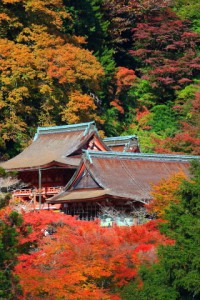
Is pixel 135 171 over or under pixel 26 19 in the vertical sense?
under

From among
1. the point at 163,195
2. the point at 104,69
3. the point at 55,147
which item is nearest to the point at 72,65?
the point at 55,147

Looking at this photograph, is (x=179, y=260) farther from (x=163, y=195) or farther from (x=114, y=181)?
(x=114, y=181)

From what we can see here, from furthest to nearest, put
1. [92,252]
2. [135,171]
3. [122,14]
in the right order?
[122,14] → [135,171] → [92,252]

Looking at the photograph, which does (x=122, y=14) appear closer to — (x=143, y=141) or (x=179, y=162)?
(x=143, y=141)

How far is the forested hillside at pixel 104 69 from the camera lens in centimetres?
3912

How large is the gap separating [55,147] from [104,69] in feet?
35.7

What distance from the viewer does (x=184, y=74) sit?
47.7 meters

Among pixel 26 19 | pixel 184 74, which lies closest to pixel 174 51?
pixel 184 74

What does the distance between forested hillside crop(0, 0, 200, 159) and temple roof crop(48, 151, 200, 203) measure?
402cm

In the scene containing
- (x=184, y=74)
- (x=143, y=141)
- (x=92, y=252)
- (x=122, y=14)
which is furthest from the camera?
(x=122, y=14)

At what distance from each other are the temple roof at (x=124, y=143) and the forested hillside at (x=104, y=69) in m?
1.73

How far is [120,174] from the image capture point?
30844 mm

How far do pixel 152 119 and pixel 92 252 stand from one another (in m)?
26.1

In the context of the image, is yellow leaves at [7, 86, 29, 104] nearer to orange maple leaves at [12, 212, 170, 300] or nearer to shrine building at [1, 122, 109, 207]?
shrine building at [1, 122, 109, 207]
